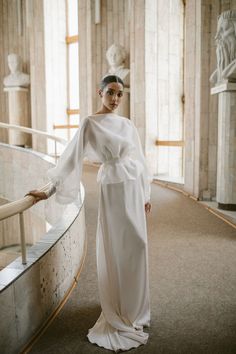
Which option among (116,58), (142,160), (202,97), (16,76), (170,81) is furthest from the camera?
(16,76)

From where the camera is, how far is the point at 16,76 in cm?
1135

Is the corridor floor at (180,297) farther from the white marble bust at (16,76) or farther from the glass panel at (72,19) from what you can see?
the glass panel at (72,19)

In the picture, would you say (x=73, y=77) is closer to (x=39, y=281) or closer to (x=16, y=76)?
(x=16, y=76)

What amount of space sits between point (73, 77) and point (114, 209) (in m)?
10.2

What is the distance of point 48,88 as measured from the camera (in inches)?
438

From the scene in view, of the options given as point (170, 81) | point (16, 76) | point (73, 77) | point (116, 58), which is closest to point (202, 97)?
point (170, 81)

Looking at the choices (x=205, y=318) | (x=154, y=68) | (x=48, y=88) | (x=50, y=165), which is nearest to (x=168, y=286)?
(x=205, y=318)

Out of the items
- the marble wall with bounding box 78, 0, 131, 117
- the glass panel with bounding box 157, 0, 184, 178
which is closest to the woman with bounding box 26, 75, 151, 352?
the glass panel with bounding box 157, 0, 184, 178

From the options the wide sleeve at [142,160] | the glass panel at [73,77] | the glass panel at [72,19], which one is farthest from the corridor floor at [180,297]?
the glass panel at [72,19]

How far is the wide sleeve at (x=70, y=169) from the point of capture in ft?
7.09

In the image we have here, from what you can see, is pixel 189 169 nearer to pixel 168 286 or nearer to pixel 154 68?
pixel 154 68

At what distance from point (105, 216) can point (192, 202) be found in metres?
4.06

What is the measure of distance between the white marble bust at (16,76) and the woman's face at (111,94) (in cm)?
983

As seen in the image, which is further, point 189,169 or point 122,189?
point 189,169
